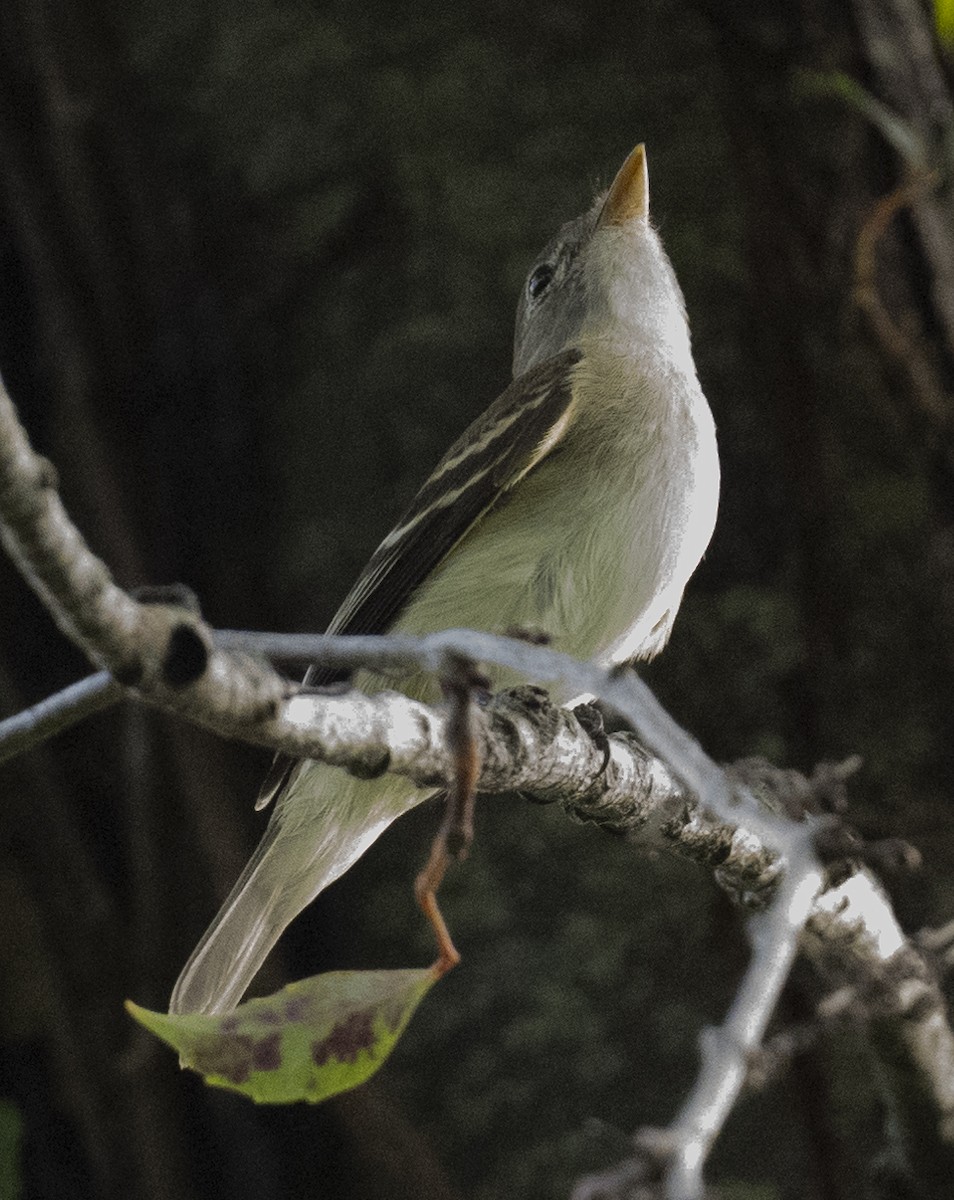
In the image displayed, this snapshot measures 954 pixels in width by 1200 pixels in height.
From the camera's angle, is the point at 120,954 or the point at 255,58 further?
the point at 255,58

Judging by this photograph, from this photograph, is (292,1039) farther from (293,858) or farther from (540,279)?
(540,279)

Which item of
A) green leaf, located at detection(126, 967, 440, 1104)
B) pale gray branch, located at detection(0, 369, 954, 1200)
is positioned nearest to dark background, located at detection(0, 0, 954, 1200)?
pale gray branch, located at detection(0, 369, 954, 1200)

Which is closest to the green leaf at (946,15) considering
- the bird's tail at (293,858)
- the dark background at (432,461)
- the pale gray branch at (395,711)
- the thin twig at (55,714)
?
the dark background at (432,461)

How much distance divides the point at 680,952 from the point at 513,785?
5.73ft

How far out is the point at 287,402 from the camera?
3.70 meters

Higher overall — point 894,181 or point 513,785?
point 894,181

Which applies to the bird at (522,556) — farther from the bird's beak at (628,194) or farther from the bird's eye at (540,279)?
the bird's eye at (540,279)

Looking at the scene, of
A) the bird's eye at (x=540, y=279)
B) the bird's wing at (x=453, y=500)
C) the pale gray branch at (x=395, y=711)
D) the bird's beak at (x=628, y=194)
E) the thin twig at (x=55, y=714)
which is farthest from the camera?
the bird's eye at (x=540, y=279)

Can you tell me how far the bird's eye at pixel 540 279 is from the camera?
339 centimetres

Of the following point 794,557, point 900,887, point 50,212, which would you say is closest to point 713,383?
point 794,557

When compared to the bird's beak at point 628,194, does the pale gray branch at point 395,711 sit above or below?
below

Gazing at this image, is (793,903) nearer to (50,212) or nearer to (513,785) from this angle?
(513,785)

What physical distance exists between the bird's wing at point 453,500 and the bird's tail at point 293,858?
88mm

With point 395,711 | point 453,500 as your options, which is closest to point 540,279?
point 453,500
